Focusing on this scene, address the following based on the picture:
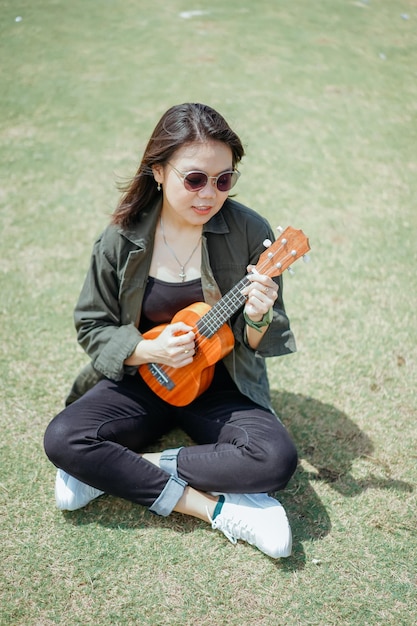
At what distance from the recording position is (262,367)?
3.10m

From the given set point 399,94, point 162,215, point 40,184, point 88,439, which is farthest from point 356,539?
point 399,94

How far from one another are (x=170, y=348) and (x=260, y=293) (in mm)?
508

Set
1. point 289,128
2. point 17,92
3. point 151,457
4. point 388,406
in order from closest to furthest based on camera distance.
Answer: point 151,457
point 388,406
point 289,128
point 17,92

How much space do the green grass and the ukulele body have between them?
0.47 metres

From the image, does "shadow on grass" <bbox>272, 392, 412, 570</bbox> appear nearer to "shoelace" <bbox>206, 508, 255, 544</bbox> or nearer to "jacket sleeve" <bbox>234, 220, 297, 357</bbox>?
"shoelace" <bbox>206, 508, 255, 544</bbox>

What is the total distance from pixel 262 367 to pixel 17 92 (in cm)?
542

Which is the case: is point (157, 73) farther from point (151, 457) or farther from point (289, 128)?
point (151, 457)

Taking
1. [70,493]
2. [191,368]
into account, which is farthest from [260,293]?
[70,493]

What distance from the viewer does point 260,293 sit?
251cm

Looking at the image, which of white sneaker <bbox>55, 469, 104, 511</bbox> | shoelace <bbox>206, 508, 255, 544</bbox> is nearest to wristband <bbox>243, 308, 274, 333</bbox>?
shoelace <bbox>206, 508, 255, 544</bbox>

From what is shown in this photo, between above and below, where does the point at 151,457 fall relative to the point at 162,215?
below

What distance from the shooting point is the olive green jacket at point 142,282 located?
9.48 ft

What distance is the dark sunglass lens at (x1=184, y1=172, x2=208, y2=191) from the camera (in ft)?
8.51

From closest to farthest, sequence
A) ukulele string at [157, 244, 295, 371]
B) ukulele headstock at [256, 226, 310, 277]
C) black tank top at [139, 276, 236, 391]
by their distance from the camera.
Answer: ukulele headstock at [256, 226, 310, 277]
ukulele string at [157, 244, 295, 371]
black tank top at [139, 276, 236, 391]
